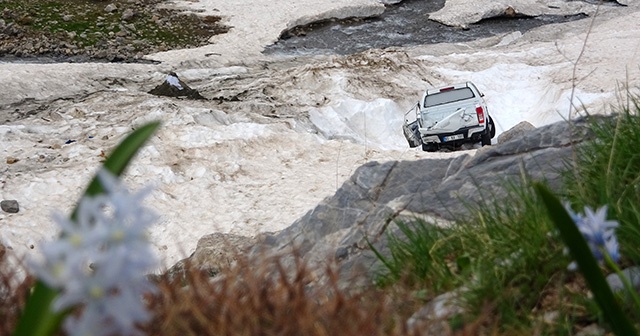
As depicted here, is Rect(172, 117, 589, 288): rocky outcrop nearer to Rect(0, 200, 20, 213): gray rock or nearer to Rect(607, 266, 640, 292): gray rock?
Rect(607, 266, 640, 292): gray rock

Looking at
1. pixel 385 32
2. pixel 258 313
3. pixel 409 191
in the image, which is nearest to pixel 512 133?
pixel 409 191

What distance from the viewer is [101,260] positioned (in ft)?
4.33

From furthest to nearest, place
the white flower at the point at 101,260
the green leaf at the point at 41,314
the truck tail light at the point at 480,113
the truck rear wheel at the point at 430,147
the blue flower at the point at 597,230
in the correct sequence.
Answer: the truck rear wheel at the point at 430,147 < the truck tail light at the point at 480,113 < the blue flower at the point at 597,230 < the green leaf at the point at 41,314 < the white flower at the point at 101,260

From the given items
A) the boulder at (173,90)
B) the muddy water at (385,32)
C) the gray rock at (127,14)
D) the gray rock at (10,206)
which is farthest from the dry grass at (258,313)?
the gray rock at (127,14)

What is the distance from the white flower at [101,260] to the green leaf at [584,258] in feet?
3.47

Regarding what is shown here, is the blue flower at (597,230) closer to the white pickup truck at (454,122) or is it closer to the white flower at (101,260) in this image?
the white flower at (101,260)

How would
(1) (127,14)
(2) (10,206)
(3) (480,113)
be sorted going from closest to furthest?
(2) (10,206) < (3) (480,113) < (1) (127,14)

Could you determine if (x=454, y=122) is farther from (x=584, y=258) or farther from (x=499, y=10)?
(x=584, y=258)

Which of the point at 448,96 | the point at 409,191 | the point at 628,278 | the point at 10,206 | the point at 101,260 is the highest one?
the point at 101,260

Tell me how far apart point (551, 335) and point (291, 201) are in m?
10.4

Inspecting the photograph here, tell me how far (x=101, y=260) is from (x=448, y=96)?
51.9ft

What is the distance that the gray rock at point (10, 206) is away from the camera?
40.0 ft

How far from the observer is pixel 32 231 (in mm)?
11664

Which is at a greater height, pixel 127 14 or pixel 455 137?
pixel 455 137
